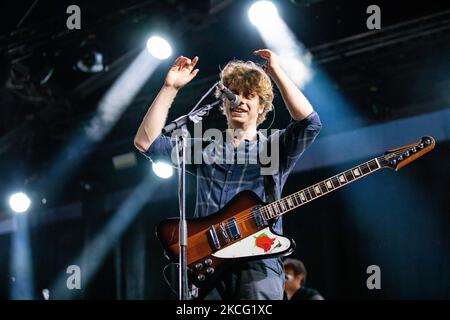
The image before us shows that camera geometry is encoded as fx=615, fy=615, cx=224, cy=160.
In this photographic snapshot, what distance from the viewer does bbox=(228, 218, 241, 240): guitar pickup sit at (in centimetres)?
275

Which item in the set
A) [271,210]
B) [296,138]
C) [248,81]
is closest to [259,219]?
[271,210]

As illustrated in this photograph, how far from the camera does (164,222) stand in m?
2.85

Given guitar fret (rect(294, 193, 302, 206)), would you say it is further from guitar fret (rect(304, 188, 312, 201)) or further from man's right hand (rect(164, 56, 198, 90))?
man's right hand (rect(164, 56, 198, 90))

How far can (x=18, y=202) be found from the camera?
7.48 metres

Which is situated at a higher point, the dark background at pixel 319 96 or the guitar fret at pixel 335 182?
the dark background at pixel 319 96

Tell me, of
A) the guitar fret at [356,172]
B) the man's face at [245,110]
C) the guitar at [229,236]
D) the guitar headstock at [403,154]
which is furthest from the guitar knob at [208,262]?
the guitar headstock at [403,154]

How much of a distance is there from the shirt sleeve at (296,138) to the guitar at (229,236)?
17cm

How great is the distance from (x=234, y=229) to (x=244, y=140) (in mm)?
454

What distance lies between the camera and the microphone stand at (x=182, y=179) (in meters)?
2.54

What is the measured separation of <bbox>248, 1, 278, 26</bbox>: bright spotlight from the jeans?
11.9 feet

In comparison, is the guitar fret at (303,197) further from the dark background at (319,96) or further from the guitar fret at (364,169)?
the dark background at (319,96)

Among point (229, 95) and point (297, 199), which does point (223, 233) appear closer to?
point (297, 199)

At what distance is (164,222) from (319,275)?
4.36m

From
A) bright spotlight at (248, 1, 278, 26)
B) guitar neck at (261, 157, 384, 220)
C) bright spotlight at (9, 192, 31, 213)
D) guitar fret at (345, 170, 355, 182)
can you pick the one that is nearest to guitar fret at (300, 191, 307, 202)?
guitar neck at (261, 157, 384, 220)
